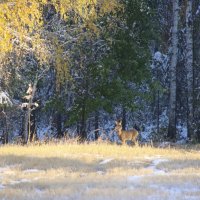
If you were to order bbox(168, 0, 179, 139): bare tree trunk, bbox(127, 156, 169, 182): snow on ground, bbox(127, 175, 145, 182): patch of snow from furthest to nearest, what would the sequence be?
1. bbox(168, 0, 179, 139): bare tree trunk
2. bbox(127, 156, 169, 182): snow on ground
3. bbox(127, 175, 145, 182): patch of snow

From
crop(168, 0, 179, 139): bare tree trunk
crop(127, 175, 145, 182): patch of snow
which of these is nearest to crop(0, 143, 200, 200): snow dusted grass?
crop(127, 175, 145, 182): patch of snow

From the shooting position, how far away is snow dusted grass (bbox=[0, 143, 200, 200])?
7.41 m

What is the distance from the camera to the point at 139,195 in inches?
280

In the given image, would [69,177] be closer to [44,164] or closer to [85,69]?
[44,164]

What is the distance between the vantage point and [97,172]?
9.94 metres

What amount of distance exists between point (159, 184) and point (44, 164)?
11.7 ft

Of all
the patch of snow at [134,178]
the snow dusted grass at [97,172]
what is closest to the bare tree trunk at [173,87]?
the snow dusted grass at [97,172]

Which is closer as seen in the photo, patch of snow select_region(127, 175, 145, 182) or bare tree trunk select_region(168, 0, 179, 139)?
patch of snow select_region(127, 175, 145, 182)

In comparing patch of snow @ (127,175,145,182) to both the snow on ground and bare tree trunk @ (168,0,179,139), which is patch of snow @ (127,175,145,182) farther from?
bare tree trunk @ (168,0,179,139)

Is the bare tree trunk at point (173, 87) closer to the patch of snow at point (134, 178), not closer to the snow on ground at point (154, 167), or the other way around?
the snow on ground at point (154, 167)

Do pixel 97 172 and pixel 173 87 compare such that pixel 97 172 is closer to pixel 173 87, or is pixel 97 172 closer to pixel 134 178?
pixel 134 178

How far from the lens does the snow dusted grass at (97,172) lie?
24.3ft

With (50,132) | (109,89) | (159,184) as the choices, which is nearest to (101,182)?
(159,184)

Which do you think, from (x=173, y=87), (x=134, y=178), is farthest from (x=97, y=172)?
(x=173, y=87)
